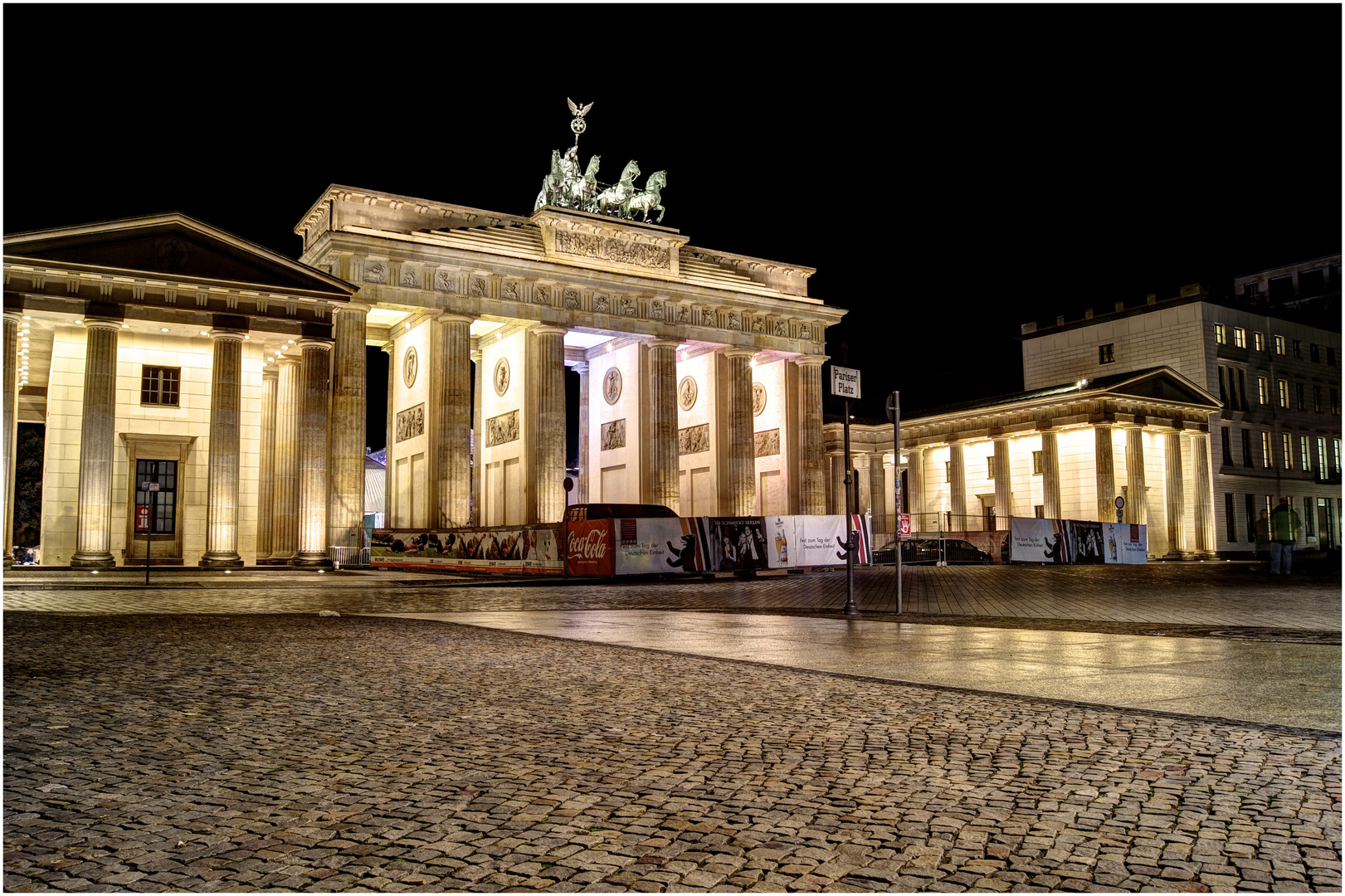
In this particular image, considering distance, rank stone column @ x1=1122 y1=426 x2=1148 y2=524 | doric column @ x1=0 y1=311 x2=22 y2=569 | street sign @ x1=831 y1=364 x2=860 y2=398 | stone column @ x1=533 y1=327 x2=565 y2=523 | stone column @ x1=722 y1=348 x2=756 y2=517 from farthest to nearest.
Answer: stone column @ x1=1122 y1=426 x2=1148 y2=524
stone column @ x1=722 y1=348 x2=756 y2=517
stone column @ x1=533 y1=327 x2=565 y2=523
doric column @ x1=0 y1=311 x2=22 y2=569
street sign @ x1=831 y1=364 x2=860 y2=398

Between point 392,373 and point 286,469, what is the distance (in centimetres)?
1380

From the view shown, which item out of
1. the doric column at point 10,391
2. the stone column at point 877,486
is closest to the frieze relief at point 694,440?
the stone column at point 877,486

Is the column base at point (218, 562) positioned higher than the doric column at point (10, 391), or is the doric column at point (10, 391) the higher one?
the doric column at point (10, 391)

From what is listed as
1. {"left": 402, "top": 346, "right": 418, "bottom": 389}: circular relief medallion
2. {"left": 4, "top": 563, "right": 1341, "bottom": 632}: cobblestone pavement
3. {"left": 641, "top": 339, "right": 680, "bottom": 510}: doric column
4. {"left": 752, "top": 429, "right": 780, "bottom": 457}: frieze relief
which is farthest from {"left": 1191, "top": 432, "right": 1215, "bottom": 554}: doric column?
{"left": 402, "top": 346, "right": 418, "bottom": 389}: circular relief medallion

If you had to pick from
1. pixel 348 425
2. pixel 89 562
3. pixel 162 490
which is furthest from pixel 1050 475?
pixel 89 562

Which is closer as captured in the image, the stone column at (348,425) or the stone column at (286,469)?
the stone column at (286,469)

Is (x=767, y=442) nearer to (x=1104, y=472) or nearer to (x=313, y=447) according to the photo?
(x=1104, y=472)

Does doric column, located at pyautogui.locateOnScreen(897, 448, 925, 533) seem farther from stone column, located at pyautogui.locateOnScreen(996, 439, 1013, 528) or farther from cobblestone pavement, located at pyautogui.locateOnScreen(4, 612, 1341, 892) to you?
cobblestone pavement, located at pyautogui.locateOnScreen(4, 612, 1341, 892)

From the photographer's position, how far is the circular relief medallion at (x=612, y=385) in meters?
52.4

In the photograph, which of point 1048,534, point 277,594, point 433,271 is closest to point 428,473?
point 433,271

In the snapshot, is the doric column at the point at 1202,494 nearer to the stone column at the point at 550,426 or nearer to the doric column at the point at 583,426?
the doric column at the point at 583,426

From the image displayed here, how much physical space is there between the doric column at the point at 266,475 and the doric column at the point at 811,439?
85.9 feet

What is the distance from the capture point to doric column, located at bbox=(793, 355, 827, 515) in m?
52.9

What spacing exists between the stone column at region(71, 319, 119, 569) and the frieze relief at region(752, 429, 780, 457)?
3256 centimetres
